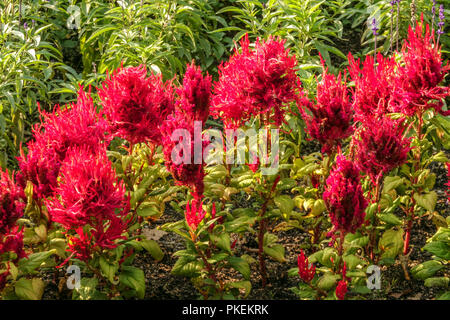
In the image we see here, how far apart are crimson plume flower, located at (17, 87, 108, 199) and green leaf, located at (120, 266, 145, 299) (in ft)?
1.82

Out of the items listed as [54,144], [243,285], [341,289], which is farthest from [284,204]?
[54,144]

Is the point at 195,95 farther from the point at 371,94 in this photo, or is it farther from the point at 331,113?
the point at 371,94

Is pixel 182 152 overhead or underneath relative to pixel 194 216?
overhead

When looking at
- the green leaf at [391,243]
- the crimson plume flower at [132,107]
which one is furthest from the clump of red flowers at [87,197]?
the green leaf at [391,243]

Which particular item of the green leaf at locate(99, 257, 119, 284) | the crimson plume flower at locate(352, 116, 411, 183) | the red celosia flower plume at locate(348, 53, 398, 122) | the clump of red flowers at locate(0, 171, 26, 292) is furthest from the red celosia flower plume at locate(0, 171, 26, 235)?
the red celosia flower plume at locate(348, 53, 398, 122)

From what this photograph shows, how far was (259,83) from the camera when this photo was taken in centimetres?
328

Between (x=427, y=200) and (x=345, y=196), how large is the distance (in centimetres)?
90

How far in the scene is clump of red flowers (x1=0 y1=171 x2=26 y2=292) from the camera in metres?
2.77

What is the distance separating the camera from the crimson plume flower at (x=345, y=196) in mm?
2799

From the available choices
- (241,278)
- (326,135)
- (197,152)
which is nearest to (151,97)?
(197,152)

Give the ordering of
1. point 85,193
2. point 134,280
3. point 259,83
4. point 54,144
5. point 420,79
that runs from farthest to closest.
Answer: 1. point 420,79
2. point 259,83
3. point 54,144
4. point 134,280
5. point 85,193

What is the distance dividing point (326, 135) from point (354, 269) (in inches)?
27.8

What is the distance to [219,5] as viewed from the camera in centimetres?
609

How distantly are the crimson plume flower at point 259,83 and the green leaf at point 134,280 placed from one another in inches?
39.3
